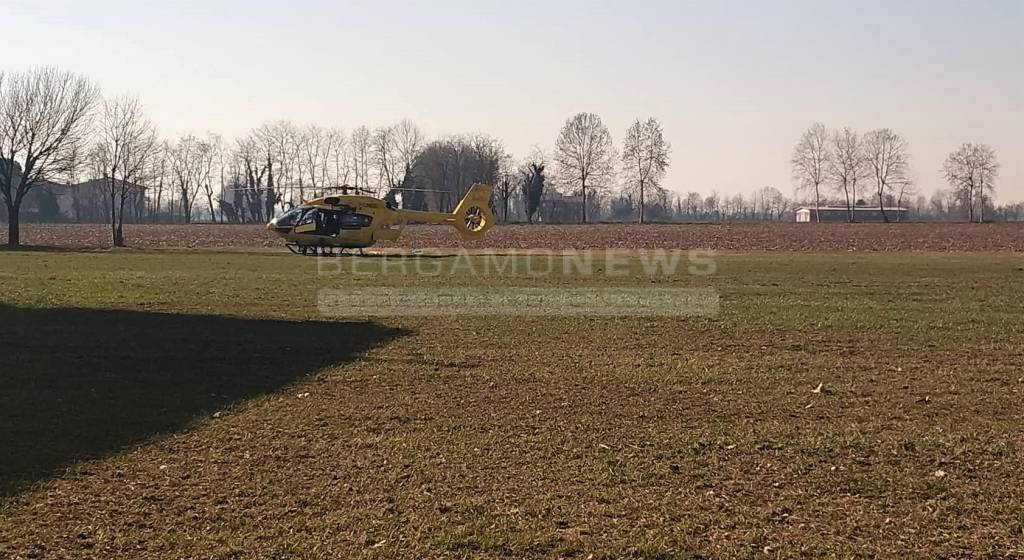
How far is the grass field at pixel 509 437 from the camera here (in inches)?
188

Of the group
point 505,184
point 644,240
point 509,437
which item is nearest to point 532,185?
point 505,184

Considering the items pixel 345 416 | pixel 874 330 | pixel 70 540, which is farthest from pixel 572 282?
pixel 70 540

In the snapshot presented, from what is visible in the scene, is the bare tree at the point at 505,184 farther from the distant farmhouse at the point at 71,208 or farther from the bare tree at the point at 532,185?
the distant farmhouse at the point at 71,208

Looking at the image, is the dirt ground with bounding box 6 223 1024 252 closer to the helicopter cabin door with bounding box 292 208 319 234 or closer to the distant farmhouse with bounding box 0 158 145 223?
the helicopter cabin door with bounding box 292 208 319 234

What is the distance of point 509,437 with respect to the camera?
22.7ft

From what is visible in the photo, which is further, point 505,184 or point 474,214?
point 505,184

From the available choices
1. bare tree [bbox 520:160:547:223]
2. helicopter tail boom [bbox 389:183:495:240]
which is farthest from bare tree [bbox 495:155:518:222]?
helicopter tail boom [bbox 389:183:495:240]

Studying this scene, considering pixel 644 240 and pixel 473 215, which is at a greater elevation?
pixel 473 215

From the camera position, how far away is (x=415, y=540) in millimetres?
4684

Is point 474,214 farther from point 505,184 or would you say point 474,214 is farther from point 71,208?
point 71,208

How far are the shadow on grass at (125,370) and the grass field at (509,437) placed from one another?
0.16 ft

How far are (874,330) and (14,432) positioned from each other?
1147 centimetres

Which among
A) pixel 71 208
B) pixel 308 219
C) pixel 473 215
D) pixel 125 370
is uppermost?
pixel 71 208

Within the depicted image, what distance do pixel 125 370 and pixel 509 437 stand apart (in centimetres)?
510
